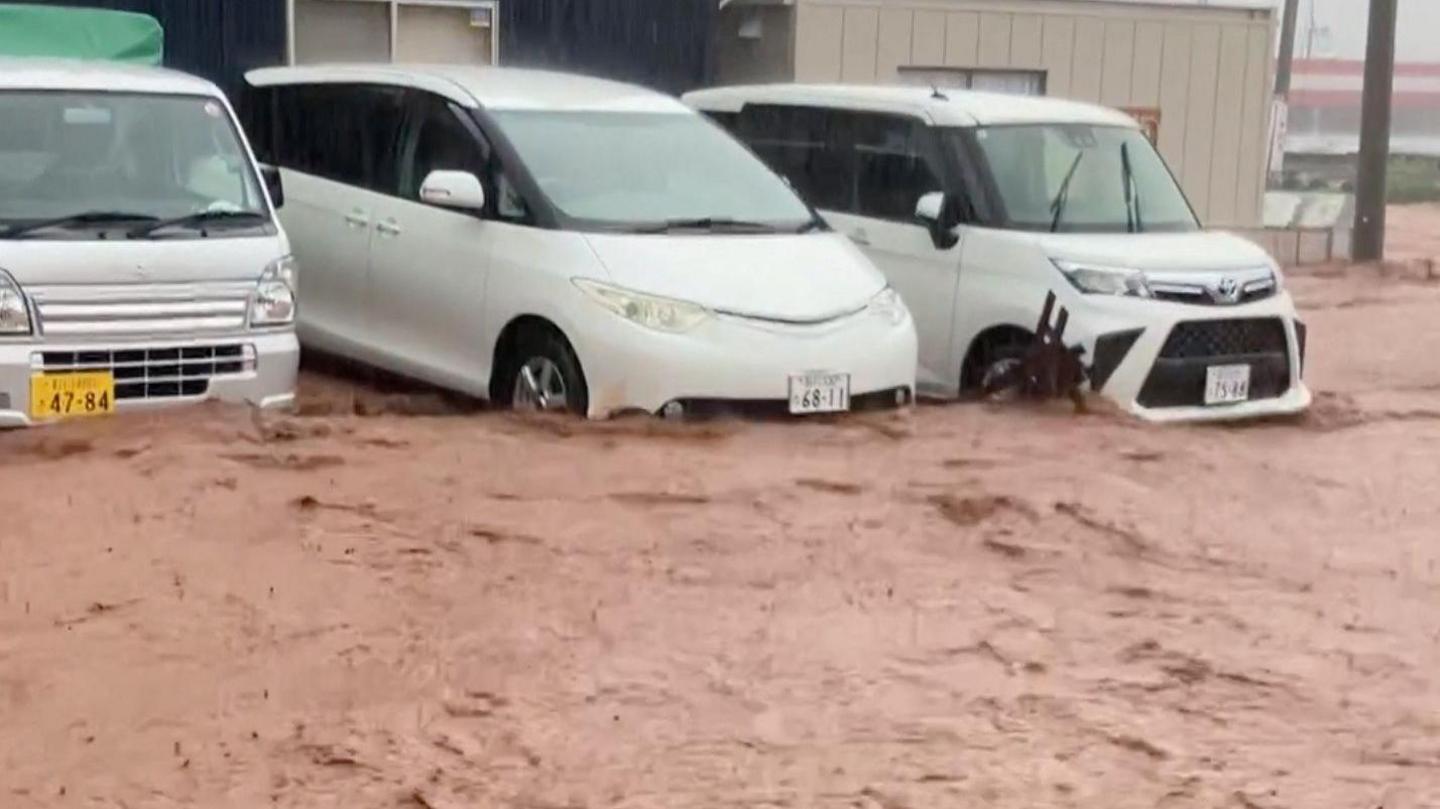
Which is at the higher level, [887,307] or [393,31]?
[393,31]

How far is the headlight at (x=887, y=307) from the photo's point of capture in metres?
9.16

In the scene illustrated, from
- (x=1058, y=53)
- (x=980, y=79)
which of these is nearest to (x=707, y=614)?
(x=980, y=79)

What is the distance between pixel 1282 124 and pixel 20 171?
2393cm

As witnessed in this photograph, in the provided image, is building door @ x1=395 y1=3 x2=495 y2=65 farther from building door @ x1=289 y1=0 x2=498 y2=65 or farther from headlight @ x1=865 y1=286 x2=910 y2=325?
headlight @ x1=865 y1=286 x2=910 y2=325

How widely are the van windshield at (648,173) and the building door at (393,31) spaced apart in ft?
18.1

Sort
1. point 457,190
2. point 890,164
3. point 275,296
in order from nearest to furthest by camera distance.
Answer: point 275,296, point 457,190, point 890,164

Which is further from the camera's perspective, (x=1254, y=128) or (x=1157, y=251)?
(x=1254, y=128)

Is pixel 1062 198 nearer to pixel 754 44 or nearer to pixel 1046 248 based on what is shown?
pixel 1046 248

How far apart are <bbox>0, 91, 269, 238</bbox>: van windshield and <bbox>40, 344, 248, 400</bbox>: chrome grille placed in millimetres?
484

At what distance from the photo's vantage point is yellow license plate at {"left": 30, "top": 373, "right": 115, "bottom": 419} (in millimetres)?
8133

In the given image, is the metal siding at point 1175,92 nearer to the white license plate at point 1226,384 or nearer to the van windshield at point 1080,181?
the van windshield at point 1080,181

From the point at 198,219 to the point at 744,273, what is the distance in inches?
87.6

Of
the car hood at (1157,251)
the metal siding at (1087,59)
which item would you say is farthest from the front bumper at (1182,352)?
the metal siding at (1087,59)

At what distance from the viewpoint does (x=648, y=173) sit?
964 cm
